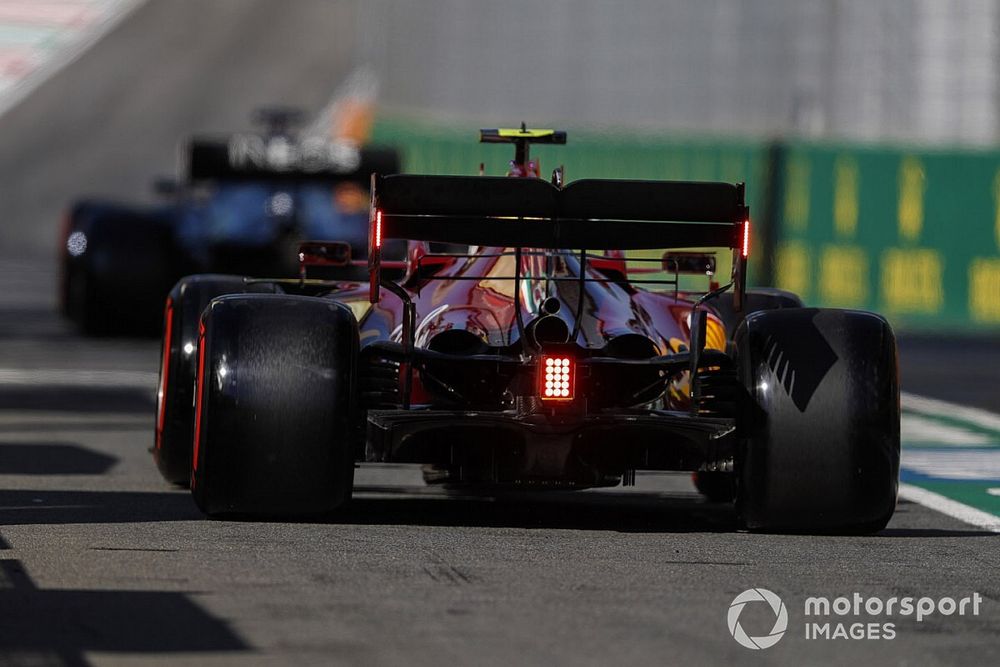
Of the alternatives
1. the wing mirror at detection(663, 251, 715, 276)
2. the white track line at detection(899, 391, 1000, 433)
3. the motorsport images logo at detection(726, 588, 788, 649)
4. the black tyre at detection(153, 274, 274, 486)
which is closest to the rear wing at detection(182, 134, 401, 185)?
the white track line at detection(899, 391, 1000, 433)

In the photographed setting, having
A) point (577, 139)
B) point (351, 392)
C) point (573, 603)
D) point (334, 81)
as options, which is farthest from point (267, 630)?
point (334, 81)

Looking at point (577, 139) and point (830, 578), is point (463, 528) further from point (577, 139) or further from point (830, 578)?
point (577, 139)

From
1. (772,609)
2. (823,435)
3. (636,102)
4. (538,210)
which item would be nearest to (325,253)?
(538,210)

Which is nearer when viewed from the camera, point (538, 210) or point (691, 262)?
point (538, 210)

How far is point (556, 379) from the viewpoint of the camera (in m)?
9.21

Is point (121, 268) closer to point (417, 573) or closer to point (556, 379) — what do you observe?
point (556, 379)

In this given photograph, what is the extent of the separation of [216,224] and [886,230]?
33.4 feet

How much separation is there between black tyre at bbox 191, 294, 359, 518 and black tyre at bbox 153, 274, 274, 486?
1354 millimetres

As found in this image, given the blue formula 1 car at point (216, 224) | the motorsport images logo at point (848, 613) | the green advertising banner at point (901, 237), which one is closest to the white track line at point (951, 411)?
the blue formula 1 car at point (216, 224)

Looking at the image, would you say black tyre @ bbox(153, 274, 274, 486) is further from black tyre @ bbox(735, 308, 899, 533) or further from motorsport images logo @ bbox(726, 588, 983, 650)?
motorsport images logo @ bbox(726, 588, 983, 650)

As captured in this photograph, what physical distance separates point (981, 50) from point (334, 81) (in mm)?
24967

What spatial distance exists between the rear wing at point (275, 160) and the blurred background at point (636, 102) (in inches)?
318

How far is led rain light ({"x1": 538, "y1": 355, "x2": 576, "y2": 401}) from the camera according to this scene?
362 inches

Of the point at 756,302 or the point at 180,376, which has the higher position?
the point at 756,302
